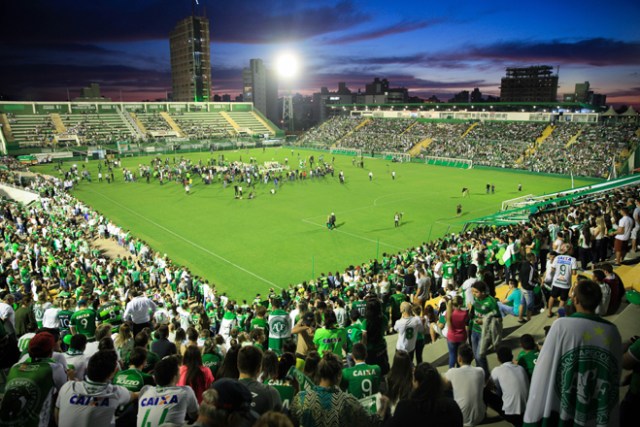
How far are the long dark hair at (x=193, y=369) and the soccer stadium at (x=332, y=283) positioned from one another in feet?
0.05

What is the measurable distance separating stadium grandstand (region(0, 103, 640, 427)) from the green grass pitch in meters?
3.01

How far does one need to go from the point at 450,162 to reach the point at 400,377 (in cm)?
6052

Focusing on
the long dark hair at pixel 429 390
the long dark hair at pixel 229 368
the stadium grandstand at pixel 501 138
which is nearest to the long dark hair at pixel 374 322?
the long dark hair at pixel 229 368

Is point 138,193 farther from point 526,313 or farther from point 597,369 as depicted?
point 597,369

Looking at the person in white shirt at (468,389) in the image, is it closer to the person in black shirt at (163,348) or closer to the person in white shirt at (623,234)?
the person in black shirt at (163,348)

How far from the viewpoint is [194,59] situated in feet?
428

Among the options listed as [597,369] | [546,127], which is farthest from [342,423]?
[546,127]

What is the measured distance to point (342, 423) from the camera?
3.89 m

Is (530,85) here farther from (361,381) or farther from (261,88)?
(361,381)

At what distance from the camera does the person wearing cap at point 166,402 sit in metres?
3.90

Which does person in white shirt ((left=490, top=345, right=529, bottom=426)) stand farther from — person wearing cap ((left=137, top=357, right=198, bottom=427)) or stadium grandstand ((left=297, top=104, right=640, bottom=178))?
stadium grandstand ((left=297, top=104, right=640, bottom=178))

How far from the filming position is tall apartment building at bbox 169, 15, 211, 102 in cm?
13075

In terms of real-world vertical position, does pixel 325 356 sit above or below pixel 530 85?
below

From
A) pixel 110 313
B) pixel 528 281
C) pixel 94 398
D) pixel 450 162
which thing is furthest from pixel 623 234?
pixel 450 162
